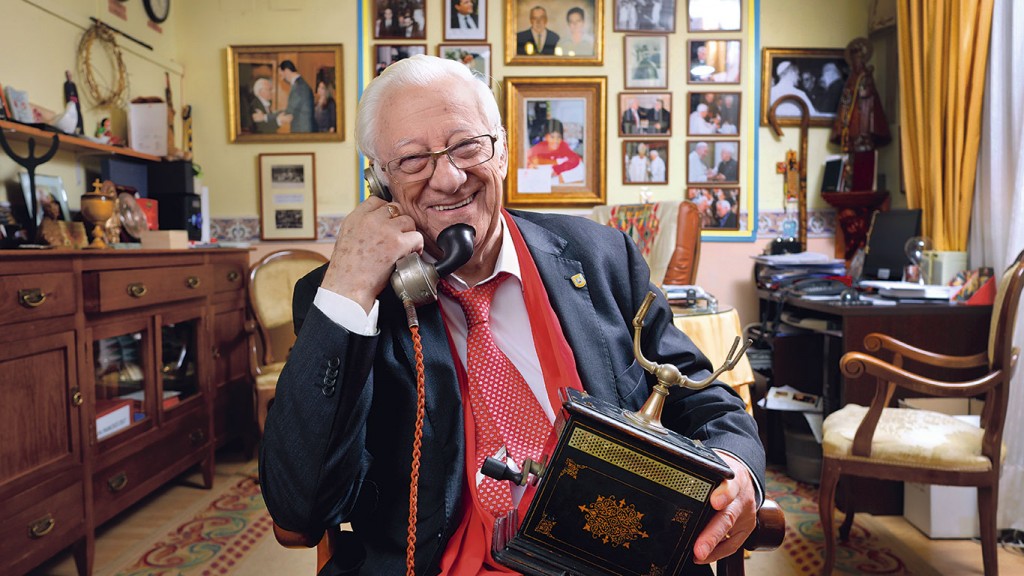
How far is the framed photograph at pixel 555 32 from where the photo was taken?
4.10 m

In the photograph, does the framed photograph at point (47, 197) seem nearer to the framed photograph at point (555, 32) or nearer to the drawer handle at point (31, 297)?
the drawer handle at point (31, 297)

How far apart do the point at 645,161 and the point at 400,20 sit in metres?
1.79

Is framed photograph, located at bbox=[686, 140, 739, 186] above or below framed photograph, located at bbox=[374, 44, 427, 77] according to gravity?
below

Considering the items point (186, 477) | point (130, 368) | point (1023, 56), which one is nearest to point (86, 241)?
point (130, 368)

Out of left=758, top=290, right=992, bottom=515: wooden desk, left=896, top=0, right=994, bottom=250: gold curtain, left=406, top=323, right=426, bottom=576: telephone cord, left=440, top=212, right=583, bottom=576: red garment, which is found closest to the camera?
left=406, top=323, right=426, bottom=576: telephone cord

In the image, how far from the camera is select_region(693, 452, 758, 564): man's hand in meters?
0.90

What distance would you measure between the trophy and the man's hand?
0.07 feet

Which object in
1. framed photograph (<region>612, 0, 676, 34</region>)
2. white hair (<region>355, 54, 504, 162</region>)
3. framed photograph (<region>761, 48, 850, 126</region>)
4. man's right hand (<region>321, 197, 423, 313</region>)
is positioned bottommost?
man's right hand (<region>321, 197, 423, 313</region>)

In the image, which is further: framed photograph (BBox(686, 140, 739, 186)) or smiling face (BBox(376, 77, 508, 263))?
framed photograph (BBox(686, 140, 739, 186))

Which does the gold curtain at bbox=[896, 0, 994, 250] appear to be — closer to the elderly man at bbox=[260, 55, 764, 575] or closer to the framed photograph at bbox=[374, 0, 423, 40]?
the elderly man at bbox=[260, 55, 764, 575]

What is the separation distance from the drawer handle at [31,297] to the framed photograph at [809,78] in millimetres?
3896

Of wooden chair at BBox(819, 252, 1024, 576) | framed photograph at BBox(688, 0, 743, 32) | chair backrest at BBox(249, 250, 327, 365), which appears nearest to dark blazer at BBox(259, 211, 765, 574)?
wooden chair at BBox(819, 252, 1024, 576)

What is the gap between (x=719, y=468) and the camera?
84cm

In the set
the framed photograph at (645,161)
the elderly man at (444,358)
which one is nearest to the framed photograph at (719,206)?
the framed photograph at (645,161)
